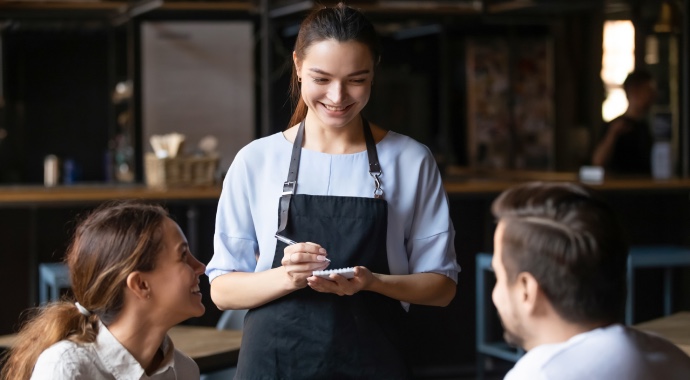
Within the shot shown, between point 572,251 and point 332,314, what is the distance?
2.73ft

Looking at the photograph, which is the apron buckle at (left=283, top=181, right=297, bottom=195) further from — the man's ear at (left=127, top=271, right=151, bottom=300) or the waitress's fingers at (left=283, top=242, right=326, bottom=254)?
the man's ear at (left=127, top=271, right=151, bottom=300)

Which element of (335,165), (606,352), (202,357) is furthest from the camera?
(202,357)

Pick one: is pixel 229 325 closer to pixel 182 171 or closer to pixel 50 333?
pixel 50 333

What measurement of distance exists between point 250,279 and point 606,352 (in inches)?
35.2

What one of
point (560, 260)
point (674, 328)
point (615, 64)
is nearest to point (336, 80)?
point (560, 260)

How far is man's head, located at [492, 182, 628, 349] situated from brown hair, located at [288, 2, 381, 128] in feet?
2.43

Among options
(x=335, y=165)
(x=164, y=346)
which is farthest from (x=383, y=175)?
(x=164, y=346)

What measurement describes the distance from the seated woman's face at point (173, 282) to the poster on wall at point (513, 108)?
6647 mm

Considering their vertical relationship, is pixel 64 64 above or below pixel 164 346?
above

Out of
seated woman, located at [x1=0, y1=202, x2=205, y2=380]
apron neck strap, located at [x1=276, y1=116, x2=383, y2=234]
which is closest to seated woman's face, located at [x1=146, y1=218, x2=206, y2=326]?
seated woman, located at [x1=0, y1=202, x2=205, y2=380]

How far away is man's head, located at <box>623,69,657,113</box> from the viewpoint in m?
6.80

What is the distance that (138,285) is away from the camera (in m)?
1.95

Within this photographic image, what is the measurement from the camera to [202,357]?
2.72m

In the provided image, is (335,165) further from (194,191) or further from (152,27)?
(152,27)
